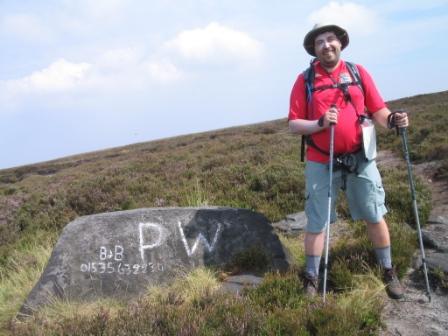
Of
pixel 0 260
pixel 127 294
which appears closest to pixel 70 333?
pixel 127 294

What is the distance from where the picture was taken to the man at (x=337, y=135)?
172 inches

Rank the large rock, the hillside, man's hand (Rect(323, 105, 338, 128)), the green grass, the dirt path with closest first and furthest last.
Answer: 1. the green grass
2. the dirt path
3. man's hand (Rect(323, 105, 338, 128))
4. the large rock
5. the hillside

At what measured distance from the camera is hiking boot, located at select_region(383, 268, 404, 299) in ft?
14.3

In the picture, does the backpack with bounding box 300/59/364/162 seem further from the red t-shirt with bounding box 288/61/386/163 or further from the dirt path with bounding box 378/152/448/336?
the dirt path with bounding box 378/152/448/336

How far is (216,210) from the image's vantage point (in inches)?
232

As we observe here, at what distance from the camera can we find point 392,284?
4.43 metres

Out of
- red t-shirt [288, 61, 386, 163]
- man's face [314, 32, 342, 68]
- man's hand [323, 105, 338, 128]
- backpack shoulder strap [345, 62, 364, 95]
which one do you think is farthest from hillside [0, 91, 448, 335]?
man's face [314, 32, 342, 68]

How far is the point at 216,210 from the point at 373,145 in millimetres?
2266

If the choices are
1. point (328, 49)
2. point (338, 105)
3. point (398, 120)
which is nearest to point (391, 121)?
point (398, 120)

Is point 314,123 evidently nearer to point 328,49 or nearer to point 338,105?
point 338,105

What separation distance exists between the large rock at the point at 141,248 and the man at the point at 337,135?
1172mm

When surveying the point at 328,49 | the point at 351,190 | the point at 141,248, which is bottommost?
the point at 141,248

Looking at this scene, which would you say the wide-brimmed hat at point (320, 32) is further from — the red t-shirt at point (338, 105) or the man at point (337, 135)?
the red t-shirt at point (338, 105)

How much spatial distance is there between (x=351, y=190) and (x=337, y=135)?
599mm
